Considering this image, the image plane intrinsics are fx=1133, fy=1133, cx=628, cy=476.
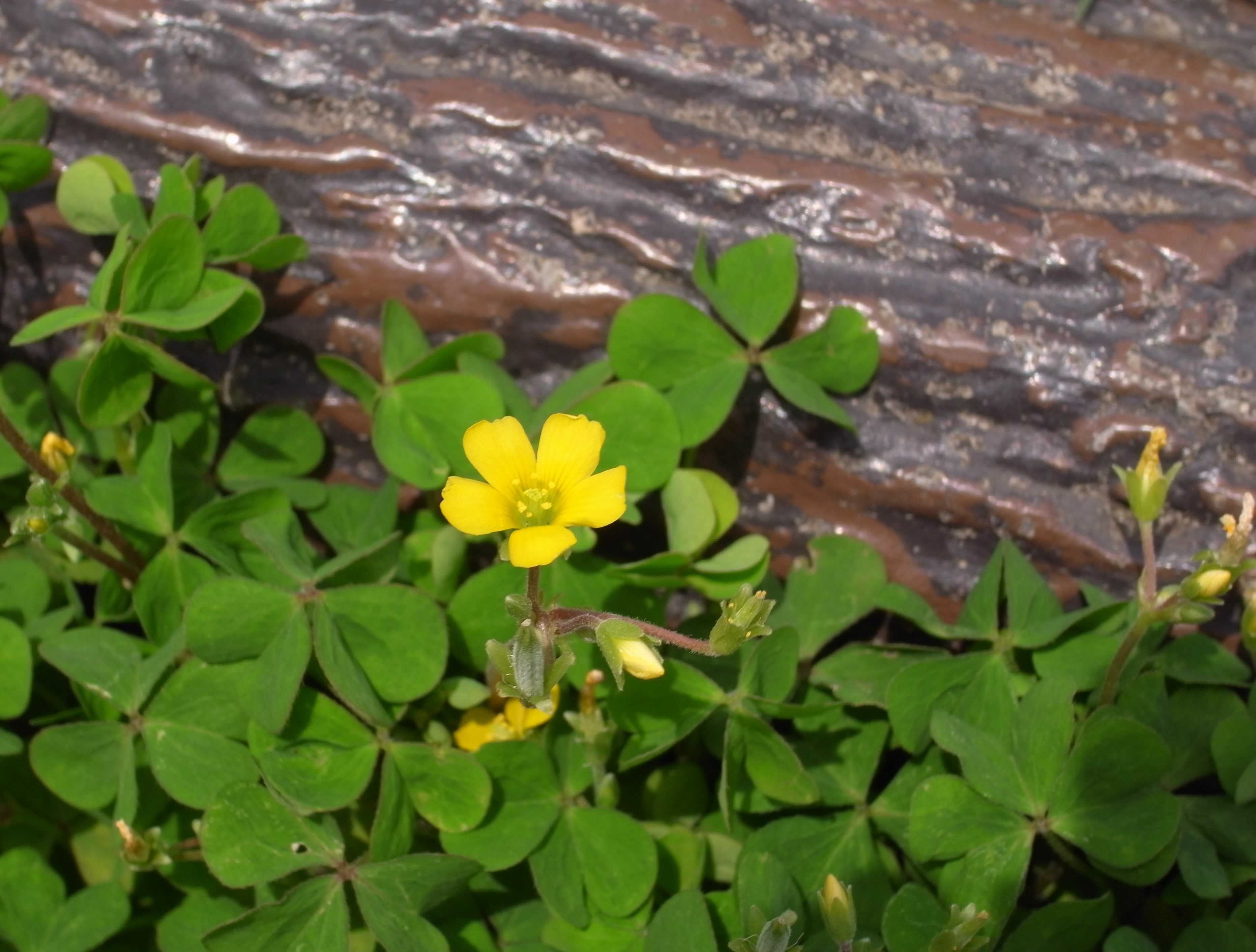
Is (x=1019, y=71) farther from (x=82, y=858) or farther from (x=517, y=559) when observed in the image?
(x=82, y=858)

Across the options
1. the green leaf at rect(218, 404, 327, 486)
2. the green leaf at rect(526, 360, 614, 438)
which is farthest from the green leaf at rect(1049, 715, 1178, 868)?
the green leaf at rect(218, 404, 327, 486)

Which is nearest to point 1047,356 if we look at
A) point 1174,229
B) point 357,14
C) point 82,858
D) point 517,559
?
point 1174,229

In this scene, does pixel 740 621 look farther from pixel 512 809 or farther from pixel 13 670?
pixel 13 670

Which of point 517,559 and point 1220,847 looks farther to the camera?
point 1220,847

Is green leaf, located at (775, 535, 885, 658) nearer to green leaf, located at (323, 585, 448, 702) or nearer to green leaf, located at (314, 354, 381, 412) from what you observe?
green leaf, located at (323, 585, 448, 702)

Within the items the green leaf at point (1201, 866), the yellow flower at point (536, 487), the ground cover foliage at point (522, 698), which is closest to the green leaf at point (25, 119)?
the ground cover foliage at point (522, 698)

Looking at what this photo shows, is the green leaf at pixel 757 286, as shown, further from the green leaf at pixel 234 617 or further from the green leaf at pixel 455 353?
the green leaf at pixel 234 617

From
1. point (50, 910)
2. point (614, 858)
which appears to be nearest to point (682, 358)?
point (614, 858)

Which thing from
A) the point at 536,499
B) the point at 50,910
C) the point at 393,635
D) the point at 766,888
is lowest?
the point at 50,910
